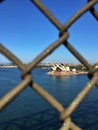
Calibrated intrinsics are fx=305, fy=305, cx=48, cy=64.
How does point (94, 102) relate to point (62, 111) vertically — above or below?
below

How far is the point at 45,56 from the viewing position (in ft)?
1.49

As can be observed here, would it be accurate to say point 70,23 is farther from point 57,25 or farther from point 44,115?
point 44,115

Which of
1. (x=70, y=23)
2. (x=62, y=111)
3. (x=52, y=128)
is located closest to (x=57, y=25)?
(x=70, y=23)

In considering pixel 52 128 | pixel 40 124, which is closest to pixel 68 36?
pixel 52 128

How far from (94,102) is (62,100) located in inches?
76.3

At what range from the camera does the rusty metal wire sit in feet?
1.37

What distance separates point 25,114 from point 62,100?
13.3ft

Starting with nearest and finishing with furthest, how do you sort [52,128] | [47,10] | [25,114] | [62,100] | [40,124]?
[47,10], [52,128], [40,124], [25,114], [62,100]

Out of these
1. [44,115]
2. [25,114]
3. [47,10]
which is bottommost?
[44,115]

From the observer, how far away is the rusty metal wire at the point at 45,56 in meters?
0.42

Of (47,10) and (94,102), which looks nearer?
(47,10)

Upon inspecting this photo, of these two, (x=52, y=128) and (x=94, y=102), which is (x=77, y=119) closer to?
(x=52, y=128)

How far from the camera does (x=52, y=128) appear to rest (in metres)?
12.6

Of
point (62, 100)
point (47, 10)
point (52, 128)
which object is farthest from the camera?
point (62, 100)
